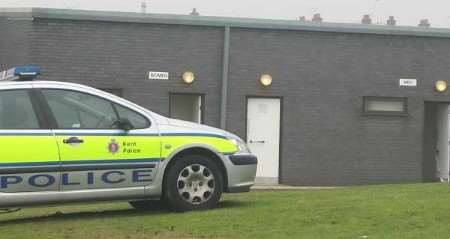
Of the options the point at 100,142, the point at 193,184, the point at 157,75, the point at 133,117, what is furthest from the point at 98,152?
the point at 157,75

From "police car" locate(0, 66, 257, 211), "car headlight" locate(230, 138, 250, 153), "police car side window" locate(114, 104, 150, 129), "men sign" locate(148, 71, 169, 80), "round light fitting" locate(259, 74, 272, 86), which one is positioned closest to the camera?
"police car" locate(0, 66, 257, 211)

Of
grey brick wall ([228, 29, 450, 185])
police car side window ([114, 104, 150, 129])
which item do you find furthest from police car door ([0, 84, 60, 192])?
grey brick wall ([228, 29, 450, 185])

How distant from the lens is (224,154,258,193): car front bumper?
848cm

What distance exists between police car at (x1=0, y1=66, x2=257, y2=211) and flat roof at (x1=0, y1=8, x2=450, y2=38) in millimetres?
8176

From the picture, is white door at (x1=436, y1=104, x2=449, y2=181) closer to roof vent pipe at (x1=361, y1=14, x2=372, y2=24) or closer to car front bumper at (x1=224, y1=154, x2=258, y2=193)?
roof vent pipe at (x1=361, y1=14, x2=372, y2=24)

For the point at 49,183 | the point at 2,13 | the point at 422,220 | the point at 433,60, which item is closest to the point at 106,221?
the point at 49,183

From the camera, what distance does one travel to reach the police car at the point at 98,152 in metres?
7.59

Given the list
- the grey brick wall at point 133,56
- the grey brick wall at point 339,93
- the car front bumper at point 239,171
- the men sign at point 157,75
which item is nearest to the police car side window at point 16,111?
the car front bumper at point 239,171

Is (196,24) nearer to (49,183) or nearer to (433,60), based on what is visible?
(433,60)

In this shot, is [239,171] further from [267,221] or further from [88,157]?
[88,157]

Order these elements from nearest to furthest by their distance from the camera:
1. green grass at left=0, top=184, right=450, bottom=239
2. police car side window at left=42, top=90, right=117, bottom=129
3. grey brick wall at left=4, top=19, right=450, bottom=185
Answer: green grass at left=0, top=184, right=450, bottom=239, police car side window at left=42, top=90, right=117, bottom=129, grey brick wall at left=4, top=19, right=450, bottom=185

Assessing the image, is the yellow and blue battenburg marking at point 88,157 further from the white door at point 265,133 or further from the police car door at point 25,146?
the white door at point 265,133

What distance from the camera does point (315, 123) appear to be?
56.8 feet

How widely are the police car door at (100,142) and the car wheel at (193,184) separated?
0.27 m
